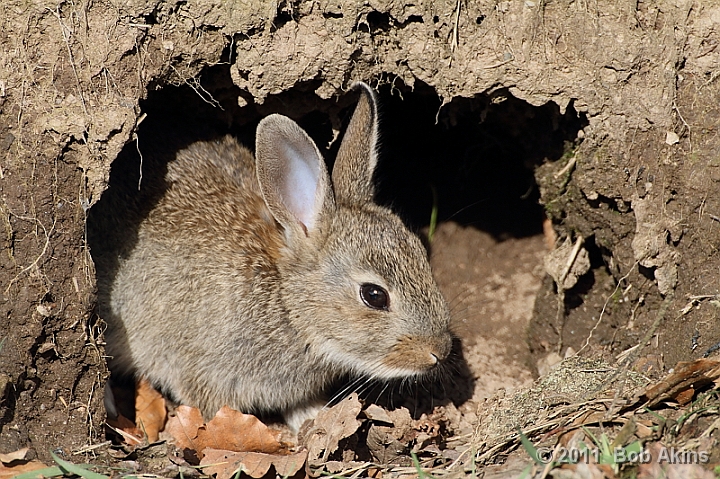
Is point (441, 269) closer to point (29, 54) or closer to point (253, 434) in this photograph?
→ point (253, 434)

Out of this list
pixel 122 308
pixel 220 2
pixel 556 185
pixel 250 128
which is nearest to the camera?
pixel 220 2

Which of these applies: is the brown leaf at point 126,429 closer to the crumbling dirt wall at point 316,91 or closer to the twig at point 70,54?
the crumbling dirt wall at point 316,91

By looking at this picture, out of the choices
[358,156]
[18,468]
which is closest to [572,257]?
[358,156]

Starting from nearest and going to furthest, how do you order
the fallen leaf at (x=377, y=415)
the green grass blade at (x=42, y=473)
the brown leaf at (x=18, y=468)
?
the green grass blade at (x=42, y=473)
the brown leaf at (x=18, y=468)
the fallen leaf at (x=377, y=415)

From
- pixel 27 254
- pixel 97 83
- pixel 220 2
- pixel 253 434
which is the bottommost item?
pixel 253 434

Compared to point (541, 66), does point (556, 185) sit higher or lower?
lower

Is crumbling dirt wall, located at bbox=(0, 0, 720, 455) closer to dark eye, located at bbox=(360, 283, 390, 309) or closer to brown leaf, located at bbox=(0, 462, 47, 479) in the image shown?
brown leaf, located at bbox=(0, 462, 47, 479)

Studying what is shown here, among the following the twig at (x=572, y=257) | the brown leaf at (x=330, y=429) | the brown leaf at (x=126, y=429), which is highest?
the twig at (x=572, y=257)

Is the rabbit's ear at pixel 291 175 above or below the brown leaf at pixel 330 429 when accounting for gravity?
above

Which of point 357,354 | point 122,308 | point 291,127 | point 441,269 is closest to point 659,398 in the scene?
point 357,354

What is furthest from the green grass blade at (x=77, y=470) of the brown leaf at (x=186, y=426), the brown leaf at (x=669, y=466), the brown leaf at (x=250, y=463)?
the brown leaf at (x=669, y=466)
